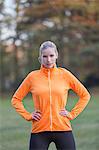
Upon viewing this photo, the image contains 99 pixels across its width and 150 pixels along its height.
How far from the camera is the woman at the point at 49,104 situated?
4.79 meters

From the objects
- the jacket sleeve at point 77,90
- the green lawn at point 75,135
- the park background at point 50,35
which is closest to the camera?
the jacket sleeve at point 77,90

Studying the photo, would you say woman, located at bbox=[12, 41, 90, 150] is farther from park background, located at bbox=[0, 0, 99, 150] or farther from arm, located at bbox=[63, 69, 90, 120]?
park background, located at bbox=[0, 0, 99, 150]

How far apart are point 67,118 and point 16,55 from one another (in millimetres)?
32933

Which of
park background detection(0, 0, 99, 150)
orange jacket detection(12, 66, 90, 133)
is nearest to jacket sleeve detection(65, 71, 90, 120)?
orange jacket detection(12, 66, 90, 133)

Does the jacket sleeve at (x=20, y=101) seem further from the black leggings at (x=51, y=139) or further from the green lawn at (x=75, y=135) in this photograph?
the green lawn at (x=75, y=135)

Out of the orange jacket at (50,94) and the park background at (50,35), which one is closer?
the orange jacket at (50,94)

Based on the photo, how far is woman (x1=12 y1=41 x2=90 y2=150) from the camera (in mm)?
4789

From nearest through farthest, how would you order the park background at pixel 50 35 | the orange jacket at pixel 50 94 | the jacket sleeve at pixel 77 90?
the orange jacket at pixel 50 94 → the jacket sleeve at pixel 77 90 → the park background at pixel 50 35

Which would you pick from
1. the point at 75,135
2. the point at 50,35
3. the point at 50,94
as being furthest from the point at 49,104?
the point at 50,35

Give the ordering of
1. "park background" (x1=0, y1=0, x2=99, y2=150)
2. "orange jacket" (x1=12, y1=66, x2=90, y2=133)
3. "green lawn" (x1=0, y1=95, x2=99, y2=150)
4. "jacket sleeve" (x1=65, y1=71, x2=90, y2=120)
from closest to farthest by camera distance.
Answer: "orange jacket" (x1=12, y1=66, x2=90, y2=133) → "jacket sleeve" (x1=65, y1=71, x2=90, y2=120) → "green lawn" (x1=0, y1=95, x2=99, y2=150) → "park background" (x1=0, y1=0, x2=99, y2=150)

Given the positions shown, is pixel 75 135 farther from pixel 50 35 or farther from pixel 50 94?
pixel 50 35

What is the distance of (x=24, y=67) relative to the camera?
3772 cm

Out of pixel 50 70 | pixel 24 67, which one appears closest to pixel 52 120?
pixel 50 70

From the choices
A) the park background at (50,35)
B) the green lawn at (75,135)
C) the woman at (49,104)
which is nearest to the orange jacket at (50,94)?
the woman at (49,104)
